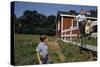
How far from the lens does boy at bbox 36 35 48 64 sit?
7.84ft

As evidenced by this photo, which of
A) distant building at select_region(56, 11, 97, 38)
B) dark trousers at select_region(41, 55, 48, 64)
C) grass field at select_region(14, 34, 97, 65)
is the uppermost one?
distant building at select_region(56, 11, 97, 38)

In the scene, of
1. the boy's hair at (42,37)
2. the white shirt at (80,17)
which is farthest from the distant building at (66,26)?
the boy's hair at (42,37)

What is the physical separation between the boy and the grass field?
5 centimetres

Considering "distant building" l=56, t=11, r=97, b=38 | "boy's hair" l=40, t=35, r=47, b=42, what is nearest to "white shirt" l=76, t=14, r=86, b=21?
"distant building" l=56, t=11, r=97, b=38

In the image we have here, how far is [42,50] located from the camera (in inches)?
94.8

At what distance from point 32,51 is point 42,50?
118 millimetres

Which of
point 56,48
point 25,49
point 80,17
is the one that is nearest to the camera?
point 25,49

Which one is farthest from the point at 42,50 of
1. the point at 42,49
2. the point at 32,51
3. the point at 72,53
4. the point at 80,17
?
the point at 80,17

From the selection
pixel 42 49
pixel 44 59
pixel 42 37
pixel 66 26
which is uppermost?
pixel 66 26

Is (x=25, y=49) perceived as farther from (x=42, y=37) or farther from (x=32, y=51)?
(x=42, y=37)

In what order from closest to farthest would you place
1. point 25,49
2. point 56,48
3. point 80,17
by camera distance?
1. point 25,49
2. point 56,48
3. point 80,17

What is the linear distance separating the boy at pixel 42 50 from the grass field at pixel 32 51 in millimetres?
45

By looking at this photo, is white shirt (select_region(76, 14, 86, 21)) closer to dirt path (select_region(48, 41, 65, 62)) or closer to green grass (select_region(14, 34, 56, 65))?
dirt path (select_region(48, 41, 65, 62))
